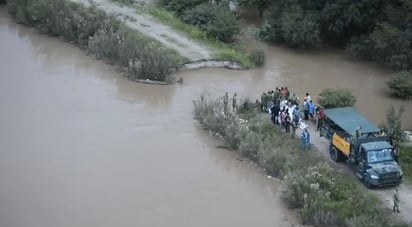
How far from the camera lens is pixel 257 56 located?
29.3 metres

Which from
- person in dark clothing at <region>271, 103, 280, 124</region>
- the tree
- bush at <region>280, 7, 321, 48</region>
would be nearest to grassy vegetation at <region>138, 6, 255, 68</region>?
bush at <region>280, 7, 321, 48</region>

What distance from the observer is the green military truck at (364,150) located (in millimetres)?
18922

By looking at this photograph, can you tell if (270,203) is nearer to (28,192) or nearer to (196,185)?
(196,185)

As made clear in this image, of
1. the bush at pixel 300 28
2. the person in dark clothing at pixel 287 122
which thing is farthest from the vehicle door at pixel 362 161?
the bush at pixel 300 28

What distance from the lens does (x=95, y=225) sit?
58.5ft

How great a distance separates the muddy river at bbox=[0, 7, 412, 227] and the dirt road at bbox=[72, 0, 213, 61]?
57.4 inches

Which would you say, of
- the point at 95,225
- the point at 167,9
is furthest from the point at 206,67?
the point at 95,225

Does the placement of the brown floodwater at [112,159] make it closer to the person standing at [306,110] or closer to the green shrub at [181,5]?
the person standing at [306,110]

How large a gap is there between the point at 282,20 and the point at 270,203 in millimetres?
13683

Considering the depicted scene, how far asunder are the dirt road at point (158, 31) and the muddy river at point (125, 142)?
4.78 ft

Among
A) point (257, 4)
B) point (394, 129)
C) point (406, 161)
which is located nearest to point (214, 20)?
point (257, 4)

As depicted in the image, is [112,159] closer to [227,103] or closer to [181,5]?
[227,103]

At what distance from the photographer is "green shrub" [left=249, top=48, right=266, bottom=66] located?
1154 inches

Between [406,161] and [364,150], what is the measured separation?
7.78ft
